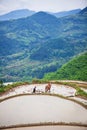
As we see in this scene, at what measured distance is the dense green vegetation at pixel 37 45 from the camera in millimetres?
106812

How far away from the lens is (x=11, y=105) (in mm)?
15031

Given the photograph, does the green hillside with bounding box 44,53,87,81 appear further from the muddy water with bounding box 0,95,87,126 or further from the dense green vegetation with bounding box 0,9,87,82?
the dense green vegetation with bounding box 0,9,87,82

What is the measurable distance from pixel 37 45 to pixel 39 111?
451 ft

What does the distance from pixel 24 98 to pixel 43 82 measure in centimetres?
506

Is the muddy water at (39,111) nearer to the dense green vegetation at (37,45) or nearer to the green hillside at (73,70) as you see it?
the green hillside at (73,70)

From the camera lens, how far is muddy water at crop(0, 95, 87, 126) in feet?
42.7

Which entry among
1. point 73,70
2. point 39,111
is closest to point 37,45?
point 73,70

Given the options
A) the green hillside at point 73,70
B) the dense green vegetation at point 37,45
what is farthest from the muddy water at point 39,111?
the dense green vegetation at point 37,45

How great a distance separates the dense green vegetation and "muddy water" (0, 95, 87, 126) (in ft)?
256

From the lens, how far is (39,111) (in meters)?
14.0

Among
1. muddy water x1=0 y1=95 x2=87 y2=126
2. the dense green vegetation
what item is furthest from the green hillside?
the dense green vegetation

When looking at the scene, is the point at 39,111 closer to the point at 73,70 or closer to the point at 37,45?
the point at 73,70

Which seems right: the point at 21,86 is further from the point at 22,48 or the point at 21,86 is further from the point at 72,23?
the point at 72,23

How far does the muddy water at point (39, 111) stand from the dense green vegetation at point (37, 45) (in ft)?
256
